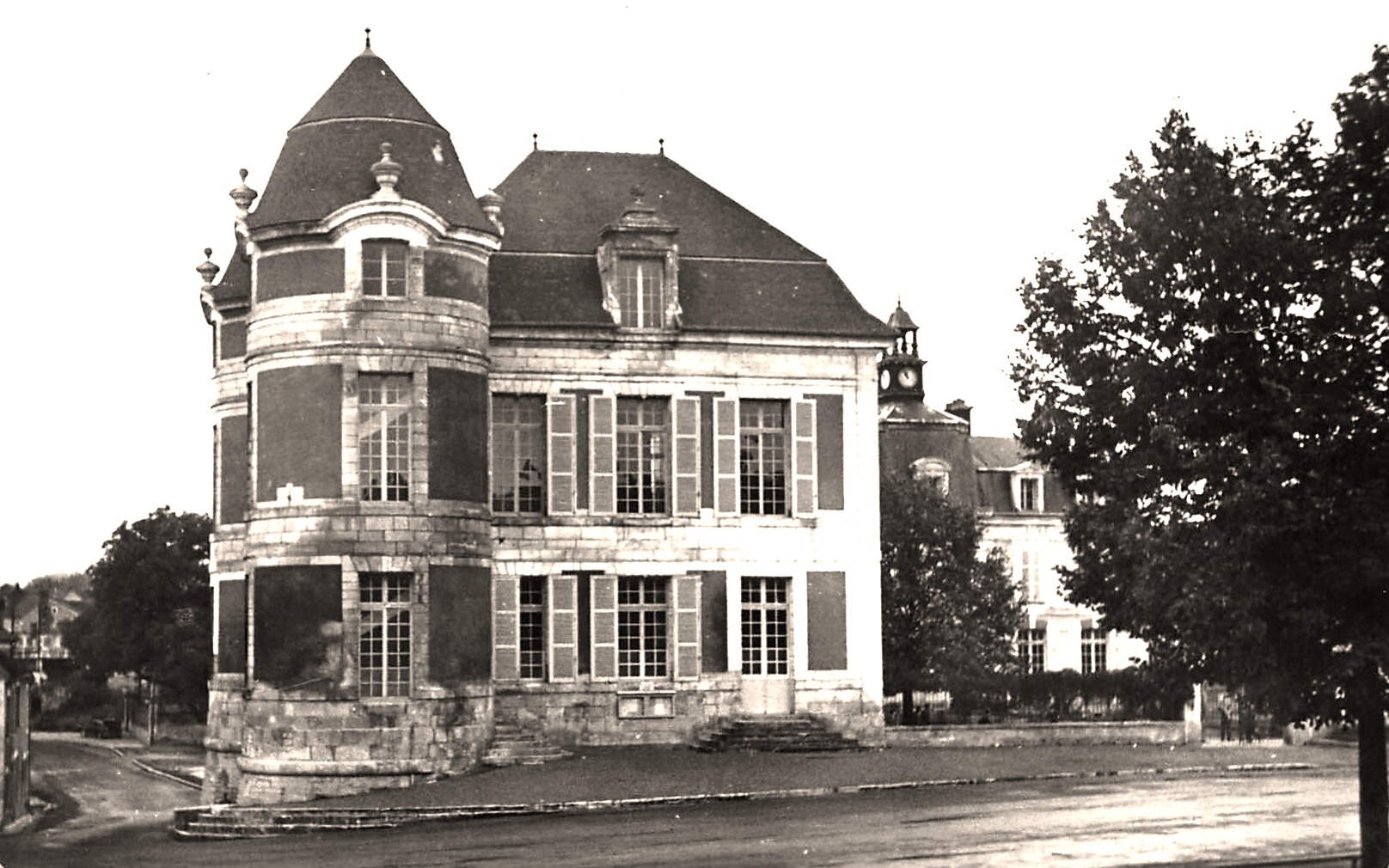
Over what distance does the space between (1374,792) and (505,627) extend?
62.5 ft

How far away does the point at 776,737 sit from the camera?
34344 mm

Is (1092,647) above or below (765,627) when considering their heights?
below

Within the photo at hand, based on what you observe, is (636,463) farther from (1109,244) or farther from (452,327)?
(1109,244)

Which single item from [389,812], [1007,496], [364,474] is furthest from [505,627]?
[1007,496]

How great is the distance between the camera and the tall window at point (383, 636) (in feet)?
101

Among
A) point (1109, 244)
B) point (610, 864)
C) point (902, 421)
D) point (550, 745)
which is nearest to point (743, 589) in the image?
point (550, 745)

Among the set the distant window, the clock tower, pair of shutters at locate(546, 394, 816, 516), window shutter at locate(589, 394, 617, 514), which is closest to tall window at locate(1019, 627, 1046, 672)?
the distant window

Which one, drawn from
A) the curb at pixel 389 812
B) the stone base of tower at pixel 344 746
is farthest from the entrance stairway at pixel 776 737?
the stone base of tower at pixel 344 746

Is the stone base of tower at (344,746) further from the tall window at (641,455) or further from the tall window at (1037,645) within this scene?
the tall window at (1037,645)

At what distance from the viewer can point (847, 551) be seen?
→ 35875 mm

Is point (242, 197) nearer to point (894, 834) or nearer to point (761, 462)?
point (761, 462)

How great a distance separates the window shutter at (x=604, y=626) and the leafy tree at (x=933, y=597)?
9.85 metres

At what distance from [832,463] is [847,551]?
5.55ft

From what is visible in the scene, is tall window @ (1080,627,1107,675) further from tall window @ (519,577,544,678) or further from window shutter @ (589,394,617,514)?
tall window @ (519,577,544,678)
